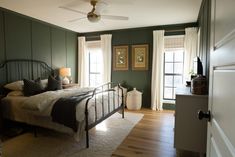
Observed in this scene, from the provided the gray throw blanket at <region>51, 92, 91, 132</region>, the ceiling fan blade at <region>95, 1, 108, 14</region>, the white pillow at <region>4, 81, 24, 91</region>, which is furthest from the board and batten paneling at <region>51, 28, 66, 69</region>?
the gray throw blanket at <region>51, 92, 91, 132</region>

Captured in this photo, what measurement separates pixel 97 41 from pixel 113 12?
207 cm

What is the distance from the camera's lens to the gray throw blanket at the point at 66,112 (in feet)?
8.29

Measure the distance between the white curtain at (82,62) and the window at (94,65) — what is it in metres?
0.18

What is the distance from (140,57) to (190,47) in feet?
4.90

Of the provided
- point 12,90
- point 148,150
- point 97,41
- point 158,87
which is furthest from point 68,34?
point 148,150

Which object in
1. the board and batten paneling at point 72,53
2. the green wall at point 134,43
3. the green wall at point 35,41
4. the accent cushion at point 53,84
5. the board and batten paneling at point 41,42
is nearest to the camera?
the green wall at point 35,41

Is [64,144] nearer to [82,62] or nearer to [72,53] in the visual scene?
[82,62]

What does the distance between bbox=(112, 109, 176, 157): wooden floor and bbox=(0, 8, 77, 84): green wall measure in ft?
10.1

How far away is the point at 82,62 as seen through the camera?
5918 mm

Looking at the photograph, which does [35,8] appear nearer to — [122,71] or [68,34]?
[68,34]

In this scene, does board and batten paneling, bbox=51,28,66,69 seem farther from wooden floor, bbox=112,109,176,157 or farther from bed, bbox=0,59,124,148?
wooden floor, bbox=112,109,176,157

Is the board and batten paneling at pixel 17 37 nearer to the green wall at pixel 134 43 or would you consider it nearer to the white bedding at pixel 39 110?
the white bedding at pixel 39 110

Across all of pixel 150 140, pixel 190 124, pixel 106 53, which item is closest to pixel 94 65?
pixel 106 53

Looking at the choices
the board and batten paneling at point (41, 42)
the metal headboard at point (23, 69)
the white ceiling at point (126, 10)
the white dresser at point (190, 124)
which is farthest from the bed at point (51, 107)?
the white dresser at point (190, 124)
